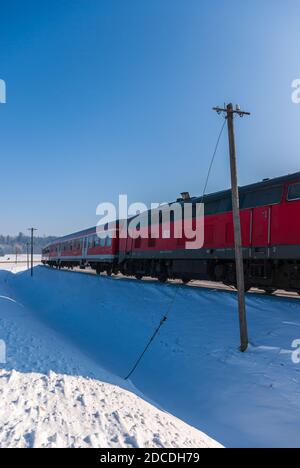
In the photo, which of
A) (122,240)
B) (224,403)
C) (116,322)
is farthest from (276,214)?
(122,240)

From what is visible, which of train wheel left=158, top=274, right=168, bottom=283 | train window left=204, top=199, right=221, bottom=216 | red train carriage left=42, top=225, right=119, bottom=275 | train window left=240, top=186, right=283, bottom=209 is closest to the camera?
train window left=240, top=186, right=283, bottom=209

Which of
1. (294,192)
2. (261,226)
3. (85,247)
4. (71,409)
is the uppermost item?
(294,192)

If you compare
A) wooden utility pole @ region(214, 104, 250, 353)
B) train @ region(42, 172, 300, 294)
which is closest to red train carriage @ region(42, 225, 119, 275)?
train @ region(42, 172, 300, 294)

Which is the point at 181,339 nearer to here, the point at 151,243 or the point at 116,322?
the point at 116,322

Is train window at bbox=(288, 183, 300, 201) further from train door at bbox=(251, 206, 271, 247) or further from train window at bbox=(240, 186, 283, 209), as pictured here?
train door at bbox=(251, 206, 271, 247)

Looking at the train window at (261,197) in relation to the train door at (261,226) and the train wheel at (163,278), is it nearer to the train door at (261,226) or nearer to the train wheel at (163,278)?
the train door at (261,226)

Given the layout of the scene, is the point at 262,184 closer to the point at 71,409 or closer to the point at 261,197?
the point at 261,197

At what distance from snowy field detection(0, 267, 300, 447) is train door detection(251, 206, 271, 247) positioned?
198 cm

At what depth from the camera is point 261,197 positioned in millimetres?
13453

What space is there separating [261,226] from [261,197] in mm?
1085

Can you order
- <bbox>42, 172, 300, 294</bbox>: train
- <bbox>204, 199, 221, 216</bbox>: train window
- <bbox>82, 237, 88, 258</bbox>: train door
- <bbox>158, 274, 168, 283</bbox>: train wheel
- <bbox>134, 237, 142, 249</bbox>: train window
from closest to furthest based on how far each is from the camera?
1. <bbox>42, 172, 300, 294</bbox>: train
2. <bbox>204, 199, 221, 216</bbox>: train window
3. <bbox>158, 274, 168, 283</bbox>: train wheel
4. <bbox>134, 237, 142, 249</bbox>: train window
5. <bbox>82, 237, 88, 258</bbox>: train door

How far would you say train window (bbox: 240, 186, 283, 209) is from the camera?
12.7 m

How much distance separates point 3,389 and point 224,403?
4722 millimetres

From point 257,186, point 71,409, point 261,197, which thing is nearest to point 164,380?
point 71,409
